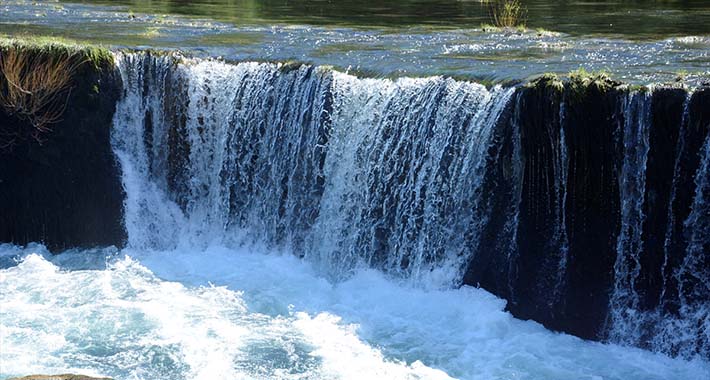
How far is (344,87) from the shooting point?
13.0 meters

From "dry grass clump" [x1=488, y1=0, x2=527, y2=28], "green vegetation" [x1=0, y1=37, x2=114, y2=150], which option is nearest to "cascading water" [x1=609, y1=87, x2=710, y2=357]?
"green vegetation" [x1=0, y1=37, x2=114, y2=150]

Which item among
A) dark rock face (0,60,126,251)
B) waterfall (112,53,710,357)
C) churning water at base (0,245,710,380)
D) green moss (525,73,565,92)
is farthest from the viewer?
dark rock face (0,60,126,251)

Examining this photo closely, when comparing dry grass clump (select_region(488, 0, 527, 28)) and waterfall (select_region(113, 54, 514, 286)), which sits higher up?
dry grass clump (select_region(488, 0, 527, 28))

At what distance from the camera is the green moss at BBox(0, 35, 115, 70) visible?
13758mm

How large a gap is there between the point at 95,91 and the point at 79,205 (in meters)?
1.57

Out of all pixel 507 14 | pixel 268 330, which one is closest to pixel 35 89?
pixel 268 330

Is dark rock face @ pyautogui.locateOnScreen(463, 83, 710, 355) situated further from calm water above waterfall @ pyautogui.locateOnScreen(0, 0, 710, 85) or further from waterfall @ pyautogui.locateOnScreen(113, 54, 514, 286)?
calm water above waterfall @ pyautogui.locateOnScreen(0, 0, 710, 85)

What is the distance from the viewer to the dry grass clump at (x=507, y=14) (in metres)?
18.0

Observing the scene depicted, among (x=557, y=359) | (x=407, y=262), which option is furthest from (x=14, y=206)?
(x=557, y=359)

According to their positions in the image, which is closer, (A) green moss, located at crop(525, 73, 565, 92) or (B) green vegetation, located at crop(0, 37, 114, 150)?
(A) green moss, located at crop(525, 73, 565, 92)

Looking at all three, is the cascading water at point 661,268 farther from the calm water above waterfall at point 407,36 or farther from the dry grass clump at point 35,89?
the dry grass clump at point 35,89

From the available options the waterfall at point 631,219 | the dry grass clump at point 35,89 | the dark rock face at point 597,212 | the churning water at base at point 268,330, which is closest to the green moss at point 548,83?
the dark rock face at point 597,212

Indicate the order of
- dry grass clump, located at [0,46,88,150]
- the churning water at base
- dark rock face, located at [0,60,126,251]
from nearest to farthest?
1. the churning water at base
2. dry grass clump, located at [0,46,88,150]
3. dark rock face, located at [0,60,126,251]

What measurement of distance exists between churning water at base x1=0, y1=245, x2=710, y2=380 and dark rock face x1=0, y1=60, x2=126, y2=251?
0.74 m
